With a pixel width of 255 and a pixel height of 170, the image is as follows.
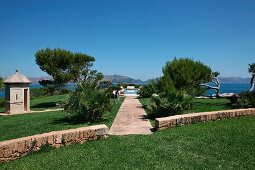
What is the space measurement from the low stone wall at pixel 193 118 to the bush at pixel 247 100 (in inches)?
109

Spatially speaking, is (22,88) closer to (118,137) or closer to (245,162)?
(118,137)

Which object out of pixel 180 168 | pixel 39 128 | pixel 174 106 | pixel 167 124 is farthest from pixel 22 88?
pixel 180 168

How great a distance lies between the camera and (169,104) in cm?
1277

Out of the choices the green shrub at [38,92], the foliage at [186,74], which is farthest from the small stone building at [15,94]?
the green shrub at [38,92]

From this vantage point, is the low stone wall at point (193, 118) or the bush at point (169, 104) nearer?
the low stone wall at point (193, 118)

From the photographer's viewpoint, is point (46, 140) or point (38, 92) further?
point (38, 92)

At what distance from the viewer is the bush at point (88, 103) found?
12.1m

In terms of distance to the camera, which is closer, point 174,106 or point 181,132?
point 181,132

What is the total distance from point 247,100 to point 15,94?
543 inches

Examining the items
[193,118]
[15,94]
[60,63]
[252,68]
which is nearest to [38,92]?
[60,63]

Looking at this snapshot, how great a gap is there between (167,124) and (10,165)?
17.7 ft

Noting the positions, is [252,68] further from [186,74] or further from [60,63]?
[60,63]

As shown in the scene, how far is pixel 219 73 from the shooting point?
2325 cm

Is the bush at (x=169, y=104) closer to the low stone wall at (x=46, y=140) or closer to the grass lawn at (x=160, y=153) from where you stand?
the grass lawn at (x=160, y=153)
